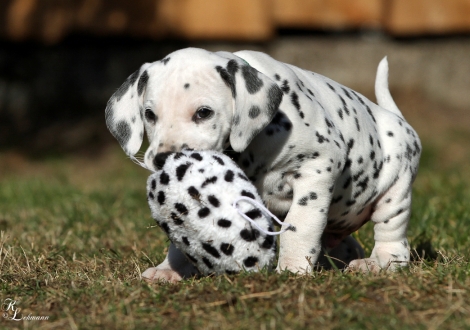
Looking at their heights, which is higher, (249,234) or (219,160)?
Result: (219,160)

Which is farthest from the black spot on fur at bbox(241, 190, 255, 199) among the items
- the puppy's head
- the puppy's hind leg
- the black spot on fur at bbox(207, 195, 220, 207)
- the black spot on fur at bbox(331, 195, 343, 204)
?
the puppy's hind leg

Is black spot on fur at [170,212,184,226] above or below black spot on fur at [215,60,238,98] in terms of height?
below

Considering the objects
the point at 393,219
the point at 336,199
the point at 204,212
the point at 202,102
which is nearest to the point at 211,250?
the point at 204,212

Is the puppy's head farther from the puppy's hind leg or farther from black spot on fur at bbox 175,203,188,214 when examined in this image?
the puppy's hind leg

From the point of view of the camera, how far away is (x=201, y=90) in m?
4.23

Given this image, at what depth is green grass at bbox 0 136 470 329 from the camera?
3.39 metres

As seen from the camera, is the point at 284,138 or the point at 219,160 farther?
the point at 284,138

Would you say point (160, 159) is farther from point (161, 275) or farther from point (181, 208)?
point (161, 275)

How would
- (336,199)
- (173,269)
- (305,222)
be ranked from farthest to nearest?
(336,199) < (173,269) < (305,222)

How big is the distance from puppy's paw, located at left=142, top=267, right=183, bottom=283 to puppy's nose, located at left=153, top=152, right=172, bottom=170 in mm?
754

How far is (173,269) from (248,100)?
121 cm

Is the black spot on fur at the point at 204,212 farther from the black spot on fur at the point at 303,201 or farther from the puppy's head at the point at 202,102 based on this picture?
the black spot on fur at the point at 303,201

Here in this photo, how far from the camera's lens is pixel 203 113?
419 centimetres

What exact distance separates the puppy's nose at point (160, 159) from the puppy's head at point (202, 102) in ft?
0.09
